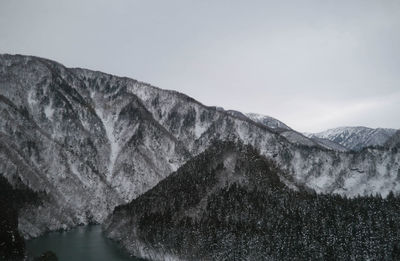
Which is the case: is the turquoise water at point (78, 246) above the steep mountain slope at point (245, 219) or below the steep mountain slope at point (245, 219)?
below

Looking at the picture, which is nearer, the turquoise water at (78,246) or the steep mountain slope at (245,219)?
the steep mountain slope at (245,219)

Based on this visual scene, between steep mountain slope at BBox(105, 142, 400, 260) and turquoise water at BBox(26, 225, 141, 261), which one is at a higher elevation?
steep mountain slope at BBox(105, 142, 400, 260)

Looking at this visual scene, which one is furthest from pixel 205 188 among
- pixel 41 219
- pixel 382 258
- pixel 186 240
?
pixel 41 219

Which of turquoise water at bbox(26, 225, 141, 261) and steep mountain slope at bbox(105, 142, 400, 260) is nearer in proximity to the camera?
steep mountain slope at bbox(105, 142, 400, 260)

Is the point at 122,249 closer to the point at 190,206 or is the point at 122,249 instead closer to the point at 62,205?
the point at 190,206
